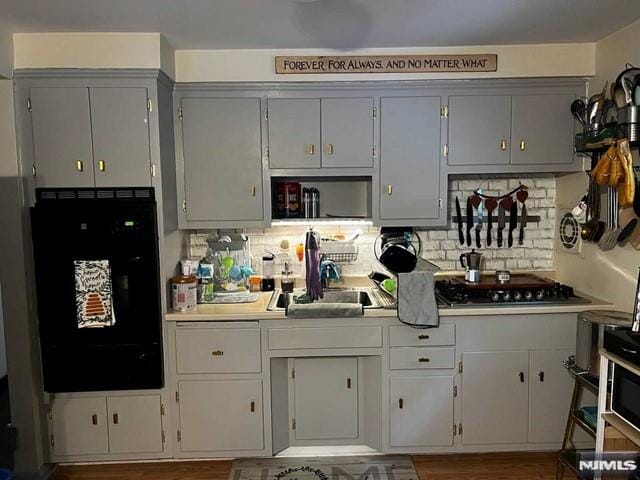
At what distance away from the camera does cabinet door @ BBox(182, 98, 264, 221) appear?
110 inches

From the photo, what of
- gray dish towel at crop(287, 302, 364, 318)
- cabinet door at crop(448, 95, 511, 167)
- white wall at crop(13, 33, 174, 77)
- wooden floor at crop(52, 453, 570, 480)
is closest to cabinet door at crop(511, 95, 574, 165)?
cabinet door at crop(448, 95, 511, 167)

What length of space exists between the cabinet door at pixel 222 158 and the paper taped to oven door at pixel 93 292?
0.62m

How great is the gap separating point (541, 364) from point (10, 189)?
10.2 ft

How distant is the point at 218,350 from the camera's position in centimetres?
262

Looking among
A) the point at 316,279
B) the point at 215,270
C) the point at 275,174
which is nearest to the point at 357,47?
the point at 275,174

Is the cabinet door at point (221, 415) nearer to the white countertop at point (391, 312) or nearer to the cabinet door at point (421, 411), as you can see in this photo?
the white countertop at point (391, 312)

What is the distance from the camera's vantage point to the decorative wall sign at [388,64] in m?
2.77

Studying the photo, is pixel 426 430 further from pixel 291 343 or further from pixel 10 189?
pixel 10 189

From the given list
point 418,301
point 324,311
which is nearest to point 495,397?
point 418,301

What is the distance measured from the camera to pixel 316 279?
2.80 metres

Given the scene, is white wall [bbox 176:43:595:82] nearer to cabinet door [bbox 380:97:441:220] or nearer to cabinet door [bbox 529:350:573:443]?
cabinet door [bbox 380:97:441:220]

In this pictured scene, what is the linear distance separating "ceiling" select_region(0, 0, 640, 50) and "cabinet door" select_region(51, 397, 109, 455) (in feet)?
6.71

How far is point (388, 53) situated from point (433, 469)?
247 centimetres

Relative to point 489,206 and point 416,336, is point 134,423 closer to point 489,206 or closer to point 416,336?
point 416,336
